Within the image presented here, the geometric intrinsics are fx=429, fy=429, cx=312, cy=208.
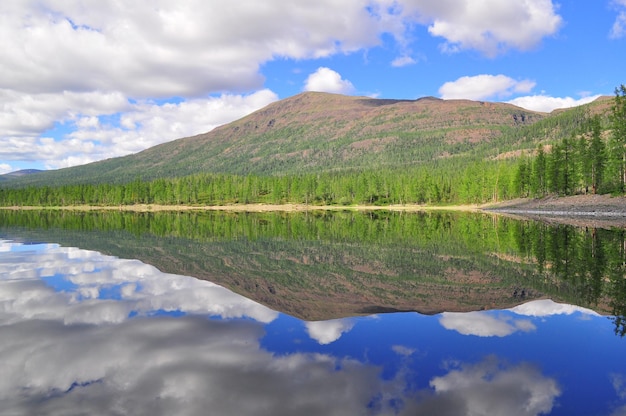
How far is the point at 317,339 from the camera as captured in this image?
11.4 m

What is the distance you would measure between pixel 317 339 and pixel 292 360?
1.80m

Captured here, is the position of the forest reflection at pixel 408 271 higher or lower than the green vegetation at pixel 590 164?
lower

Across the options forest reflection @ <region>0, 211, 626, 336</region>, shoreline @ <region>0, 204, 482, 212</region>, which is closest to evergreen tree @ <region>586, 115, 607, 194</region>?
forest reflection @ <region>0, 211, 626, 336</region>

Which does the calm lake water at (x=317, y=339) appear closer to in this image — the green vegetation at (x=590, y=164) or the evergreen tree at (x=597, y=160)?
the green vegetation at (x=590, y=164)

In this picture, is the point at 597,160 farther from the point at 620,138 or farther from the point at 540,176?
the point at 540,176

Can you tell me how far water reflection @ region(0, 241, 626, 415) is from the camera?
25.1 ft

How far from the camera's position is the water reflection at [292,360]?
7.64 meters

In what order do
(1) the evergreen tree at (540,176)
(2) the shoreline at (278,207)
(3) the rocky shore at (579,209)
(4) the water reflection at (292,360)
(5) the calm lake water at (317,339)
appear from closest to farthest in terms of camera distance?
(4) the water reflection at (292,360) < (5) the calm lake water at (317,339) < (3) the rocky shore at (579,209) < (1) the evergreen tree at (540,176) < (2) the shoreline at (278,207)

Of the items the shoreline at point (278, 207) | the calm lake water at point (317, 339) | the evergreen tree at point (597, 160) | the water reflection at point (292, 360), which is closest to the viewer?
the water reflection at point (292, 360)

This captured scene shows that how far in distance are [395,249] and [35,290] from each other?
2266cm

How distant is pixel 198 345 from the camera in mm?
10797

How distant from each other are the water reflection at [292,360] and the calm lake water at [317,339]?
43mm

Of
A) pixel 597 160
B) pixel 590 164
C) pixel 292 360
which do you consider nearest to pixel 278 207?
pixel 590 164

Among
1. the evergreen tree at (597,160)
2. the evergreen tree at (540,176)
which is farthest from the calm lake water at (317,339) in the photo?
the evergreen tree at (540,176)
